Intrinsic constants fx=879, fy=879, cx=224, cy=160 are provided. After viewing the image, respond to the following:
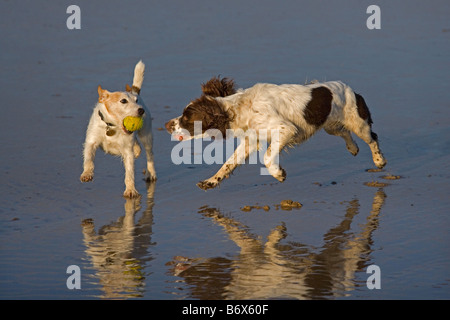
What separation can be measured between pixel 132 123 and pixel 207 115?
0.70m

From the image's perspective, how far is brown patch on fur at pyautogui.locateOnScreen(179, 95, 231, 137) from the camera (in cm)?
818

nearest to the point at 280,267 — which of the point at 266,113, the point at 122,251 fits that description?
the point at 122,251

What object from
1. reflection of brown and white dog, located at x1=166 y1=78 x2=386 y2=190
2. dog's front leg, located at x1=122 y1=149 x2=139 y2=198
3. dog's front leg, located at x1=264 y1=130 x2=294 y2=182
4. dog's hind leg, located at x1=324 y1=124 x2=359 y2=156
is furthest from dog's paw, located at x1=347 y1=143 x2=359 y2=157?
dog's front leg, located at x1=122 y1=149 x2=139 y2=198

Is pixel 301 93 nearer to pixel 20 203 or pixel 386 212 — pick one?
pixel 386 212

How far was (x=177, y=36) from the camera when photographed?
Answer: 51.3 feet

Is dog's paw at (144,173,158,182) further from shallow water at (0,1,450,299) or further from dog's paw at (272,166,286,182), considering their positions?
dog's paw at (272,166,286,182)

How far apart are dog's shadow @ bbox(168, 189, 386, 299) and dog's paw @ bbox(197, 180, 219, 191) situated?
1.01 m

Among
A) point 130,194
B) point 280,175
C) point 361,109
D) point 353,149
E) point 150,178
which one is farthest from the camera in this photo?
point 353,149

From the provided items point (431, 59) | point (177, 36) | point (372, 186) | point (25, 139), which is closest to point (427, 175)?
point (372, 186)

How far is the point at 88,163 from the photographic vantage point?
8.19 m

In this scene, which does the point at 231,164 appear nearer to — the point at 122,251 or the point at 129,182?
the point at 129,182

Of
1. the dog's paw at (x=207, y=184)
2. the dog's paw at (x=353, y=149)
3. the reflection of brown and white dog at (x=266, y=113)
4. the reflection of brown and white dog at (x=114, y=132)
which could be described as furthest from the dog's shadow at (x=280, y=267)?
the dog's paw at (x=353, y=149)
